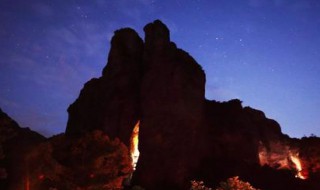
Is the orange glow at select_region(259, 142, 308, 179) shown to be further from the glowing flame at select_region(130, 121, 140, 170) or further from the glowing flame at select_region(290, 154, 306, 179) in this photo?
the glowing flame at select_region(130, 121, 140, 170)

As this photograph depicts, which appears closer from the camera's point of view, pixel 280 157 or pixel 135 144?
pixel 135 144

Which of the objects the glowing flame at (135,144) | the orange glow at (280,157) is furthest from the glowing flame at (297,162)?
the glowing flame at (135,144)

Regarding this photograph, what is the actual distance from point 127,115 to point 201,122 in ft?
38.2

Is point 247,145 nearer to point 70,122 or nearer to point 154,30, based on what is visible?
point 154,30

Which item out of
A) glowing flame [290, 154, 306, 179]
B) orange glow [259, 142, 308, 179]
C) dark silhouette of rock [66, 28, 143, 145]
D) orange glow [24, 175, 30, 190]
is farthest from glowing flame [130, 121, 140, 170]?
glowing flame [290, 154, 306, 179]

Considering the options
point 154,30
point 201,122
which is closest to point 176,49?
point 154,30

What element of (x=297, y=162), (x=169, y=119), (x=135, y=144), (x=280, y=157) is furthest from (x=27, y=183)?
(x=297, y=162)

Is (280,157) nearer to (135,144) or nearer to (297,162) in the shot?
(297,162)

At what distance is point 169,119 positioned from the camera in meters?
54.2

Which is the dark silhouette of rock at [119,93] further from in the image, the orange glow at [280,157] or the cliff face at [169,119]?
the orange glow at [280,157]

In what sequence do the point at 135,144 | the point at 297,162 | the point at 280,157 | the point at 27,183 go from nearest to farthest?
the point at 27,183
the point at 135,144
the point at 297,162
the point at 280,157

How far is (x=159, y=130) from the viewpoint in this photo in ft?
178

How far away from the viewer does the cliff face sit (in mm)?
53875

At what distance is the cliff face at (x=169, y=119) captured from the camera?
2121 inches
